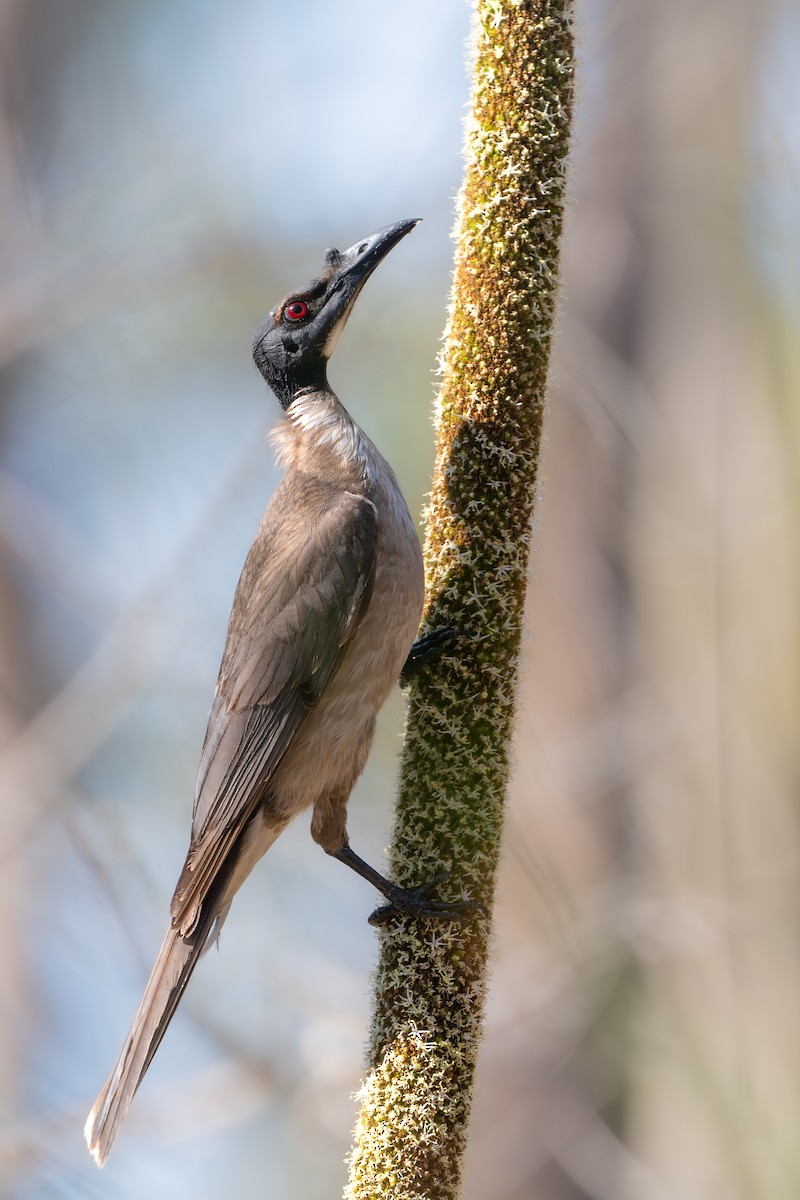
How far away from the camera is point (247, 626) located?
378 cm

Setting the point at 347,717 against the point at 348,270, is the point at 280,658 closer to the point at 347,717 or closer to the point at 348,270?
the point at 347,717

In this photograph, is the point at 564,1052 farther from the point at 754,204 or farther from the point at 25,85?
the point at 25,85

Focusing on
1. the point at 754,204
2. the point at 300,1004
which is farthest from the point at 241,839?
the point at 754,204

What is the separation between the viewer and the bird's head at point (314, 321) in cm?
382

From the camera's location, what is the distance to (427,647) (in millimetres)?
3018

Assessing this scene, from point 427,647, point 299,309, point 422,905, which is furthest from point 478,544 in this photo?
point 299,309

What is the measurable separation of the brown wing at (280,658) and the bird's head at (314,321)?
53 centimetres

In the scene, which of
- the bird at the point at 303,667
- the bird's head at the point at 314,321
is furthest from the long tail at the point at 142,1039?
the bird's head at the point at 314,321

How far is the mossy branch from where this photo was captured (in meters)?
2.58

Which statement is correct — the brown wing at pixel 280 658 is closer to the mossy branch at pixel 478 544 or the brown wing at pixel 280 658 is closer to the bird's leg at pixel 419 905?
the mossy branch at pixel 478 544

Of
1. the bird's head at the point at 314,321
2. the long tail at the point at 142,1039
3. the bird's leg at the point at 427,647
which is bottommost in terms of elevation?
the long tail at the point at 142,1039

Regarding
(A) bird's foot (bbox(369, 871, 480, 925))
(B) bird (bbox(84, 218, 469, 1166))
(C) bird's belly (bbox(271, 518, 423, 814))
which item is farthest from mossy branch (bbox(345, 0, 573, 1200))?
(C) bird's belly (bbox(271, 518, 423, 814))

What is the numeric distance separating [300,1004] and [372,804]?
1.16 metres

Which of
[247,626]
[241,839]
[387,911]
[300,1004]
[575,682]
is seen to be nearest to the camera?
[387,911]
